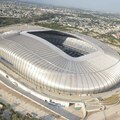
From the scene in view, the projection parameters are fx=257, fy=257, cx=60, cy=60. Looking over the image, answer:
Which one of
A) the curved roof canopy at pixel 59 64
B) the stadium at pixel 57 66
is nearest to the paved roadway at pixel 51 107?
the stadium at pixel 57 66

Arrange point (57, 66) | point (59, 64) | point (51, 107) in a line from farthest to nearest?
point (59, 64) → point (57, 66) → point (51, 107)

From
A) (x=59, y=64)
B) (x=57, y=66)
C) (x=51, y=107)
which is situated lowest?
(x=51, y=107)

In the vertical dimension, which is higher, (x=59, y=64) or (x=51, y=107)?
(x=59, y=64)

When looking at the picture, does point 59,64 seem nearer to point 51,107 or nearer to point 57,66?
point 57,66

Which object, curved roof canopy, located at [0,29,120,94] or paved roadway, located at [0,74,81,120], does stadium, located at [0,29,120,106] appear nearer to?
curved roof canopy, located at [0,29,120,94]

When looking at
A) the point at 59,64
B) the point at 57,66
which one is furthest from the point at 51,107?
the point at 59,64

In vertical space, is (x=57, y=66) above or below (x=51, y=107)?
above

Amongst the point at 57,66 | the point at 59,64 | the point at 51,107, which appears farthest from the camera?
the point at 59,64

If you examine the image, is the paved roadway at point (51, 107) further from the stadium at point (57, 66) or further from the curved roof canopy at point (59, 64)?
the curved roof canopy at point (59, 64)

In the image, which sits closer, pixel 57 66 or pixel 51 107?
pixel 51 107
